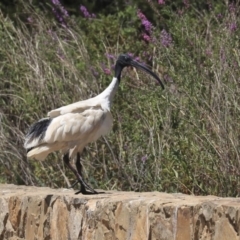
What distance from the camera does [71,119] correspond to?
7.05 m

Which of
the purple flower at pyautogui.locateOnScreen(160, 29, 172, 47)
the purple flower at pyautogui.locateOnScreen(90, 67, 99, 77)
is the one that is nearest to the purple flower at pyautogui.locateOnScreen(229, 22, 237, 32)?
the purple flower at pyautogui.locateOnScreen(160, 29, 172, 47)

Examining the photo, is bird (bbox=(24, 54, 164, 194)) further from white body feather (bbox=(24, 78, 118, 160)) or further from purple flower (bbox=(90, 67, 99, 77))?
purple flower (bbox=(90, 67, 99, 77))

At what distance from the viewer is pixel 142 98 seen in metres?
7.70

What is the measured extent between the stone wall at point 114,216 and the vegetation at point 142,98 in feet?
2.48

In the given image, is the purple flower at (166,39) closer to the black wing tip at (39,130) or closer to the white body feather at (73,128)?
the white body feather at (73,128)

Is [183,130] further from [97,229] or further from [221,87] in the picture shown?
[97,229]

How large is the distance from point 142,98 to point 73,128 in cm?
85

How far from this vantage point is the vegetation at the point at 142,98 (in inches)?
282

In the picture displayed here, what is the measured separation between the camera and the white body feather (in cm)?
705

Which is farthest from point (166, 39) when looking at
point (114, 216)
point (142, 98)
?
point (114, 216)

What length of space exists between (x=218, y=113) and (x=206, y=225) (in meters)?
2.00

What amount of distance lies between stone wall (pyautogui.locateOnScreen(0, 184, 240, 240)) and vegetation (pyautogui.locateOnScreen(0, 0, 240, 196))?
757mm

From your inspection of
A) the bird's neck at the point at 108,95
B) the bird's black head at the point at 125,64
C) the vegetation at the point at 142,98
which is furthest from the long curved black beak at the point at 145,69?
the bird's neck at the point at 108,95

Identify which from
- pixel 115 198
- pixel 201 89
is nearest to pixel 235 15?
pixel 201 89
